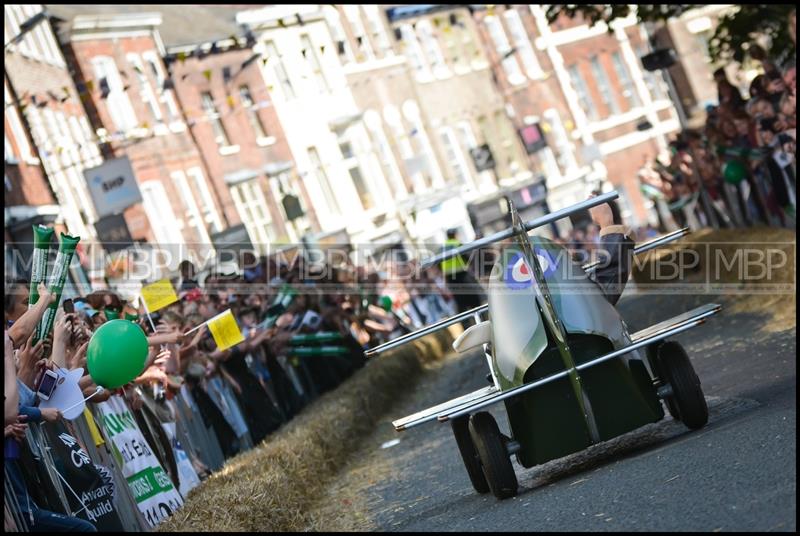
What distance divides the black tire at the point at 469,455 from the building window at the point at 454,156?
5346 cm

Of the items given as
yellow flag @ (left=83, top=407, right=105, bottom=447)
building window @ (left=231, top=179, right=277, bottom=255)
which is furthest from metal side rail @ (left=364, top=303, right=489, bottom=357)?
building window @ (left=231, top=179, right=277, bottom=255)

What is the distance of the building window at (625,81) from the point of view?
2689 inches

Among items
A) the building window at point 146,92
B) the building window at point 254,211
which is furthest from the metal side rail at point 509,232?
the building window at point 254,211

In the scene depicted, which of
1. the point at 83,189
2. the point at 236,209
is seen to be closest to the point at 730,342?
the point at 83,189

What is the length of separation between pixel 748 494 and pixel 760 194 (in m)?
13.2

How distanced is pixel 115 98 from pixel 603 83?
3070 cm

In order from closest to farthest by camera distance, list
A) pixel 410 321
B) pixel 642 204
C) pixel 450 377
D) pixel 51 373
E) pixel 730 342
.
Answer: pixel 51 373 < pixel 730 342 < pixel 450 377 < pixel 410 321 < pixel 642 204

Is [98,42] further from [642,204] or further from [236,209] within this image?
[642,204]

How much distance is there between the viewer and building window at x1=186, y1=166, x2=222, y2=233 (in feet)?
157

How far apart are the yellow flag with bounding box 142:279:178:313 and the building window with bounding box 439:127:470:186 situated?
4982 cm

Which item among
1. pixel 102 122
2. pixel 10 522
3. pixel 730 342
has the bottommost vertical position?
pixel 730 342

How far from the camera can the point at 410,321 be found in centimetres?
3334

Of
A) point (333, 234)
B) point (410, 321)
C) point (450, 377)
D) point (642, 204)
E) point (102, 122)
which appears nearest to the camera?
point (450, 377)

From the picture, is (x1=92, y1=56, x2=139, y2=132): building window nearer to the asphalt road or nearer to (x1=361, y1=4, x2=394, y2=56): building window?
(x1=361, y1=4, x2=394, y2=56): building window
